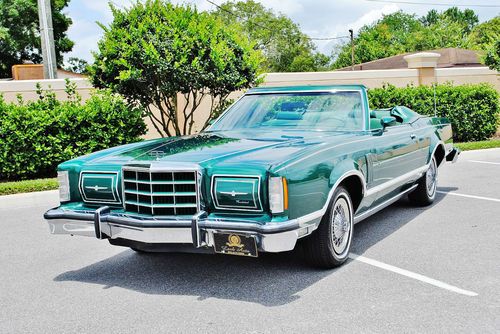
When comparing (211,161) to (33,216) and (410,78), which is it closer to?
(33,216)

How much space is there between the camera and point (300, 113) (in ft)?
20.3

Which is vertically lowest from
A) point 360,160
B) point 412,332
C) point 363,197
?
point 412,332

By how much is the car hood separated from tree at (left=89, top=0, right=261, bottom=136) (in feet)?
19.9

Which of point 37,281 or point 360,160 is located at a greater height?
point 360,160

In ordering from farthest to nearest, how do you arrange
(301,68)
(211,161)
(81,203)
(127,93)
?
(301,68) < (127,93) < (81,203) < (211,161)

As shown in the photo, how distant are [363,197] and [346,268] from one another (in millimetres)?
705

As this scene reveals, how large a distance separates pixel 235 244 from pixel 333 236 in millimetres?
1115

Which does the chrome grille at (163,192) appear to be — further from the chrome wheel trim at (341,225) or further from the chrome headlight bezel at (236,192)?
the chrome wheel trim at (341,225)

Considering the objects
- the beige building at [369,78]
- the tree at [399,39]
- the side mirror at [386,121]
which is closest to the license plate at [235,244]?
the side mirror at [386,121]

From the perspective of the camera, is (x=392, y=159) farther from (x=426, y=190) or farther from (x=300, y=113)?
(x=426, y=190)

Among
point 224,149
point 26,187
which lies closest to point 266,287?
point 224,149

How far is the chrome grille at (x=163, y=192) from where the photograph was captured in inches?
179

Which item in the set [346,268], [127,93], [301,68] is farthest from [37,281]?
[301,68]

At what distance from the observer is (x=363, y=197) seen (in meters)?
5.48
